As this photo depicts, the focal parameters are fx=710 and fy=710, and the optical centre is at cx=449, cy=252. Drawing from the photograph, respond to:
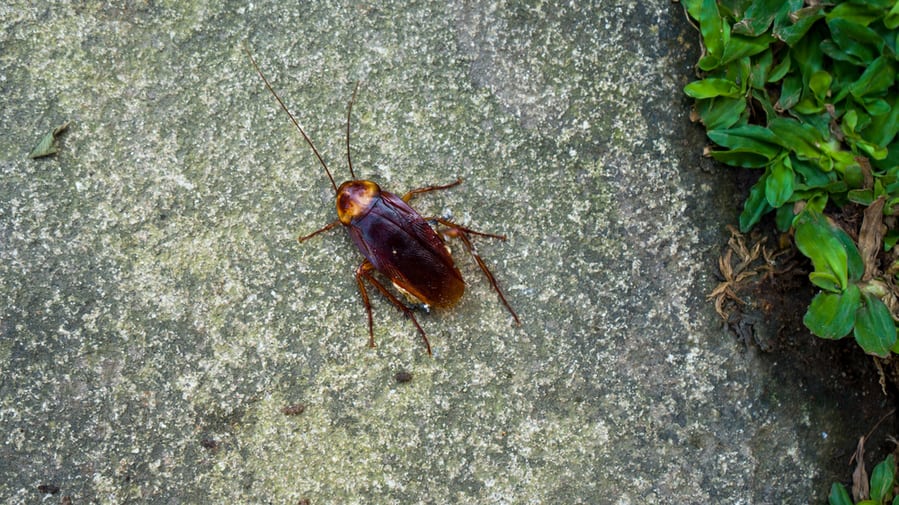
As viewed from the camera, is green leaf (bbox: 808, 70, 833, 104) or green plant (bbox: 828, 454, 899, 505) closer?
green leaf (bbox: 808, 70, 833, 104)

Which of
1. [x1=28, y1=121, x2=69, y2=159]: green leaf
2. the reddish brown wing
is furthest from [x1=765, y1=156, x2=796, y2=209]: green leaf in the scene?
[x1=28, y1=121, x2=69, y2=159]: green leaf

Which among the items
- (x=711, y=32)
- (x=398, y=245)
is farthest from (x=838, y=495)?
(x=398, y=245)

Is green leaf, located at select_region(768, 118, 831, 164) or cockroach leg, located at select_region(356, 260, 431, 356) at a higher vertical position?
green leaf, located at select_region(768, 118, 831, 164)

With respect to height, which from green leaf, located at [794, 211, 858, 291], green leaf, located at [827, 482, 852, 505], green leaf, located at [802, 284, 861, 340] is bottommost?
green leaf, located at [827, 482, 852, 505]

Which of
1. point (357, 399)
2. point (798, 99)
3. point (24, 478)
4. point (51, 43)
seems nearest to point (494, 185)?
point (357, 399)

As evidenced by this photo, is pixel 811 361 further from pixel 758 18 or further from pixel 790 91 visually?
pixel 758 18

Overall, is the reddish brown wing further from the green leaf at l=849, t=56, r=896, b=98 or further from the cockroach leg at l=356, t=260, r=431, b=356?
the green leaf at l=849, t=56, r=896, b=98
